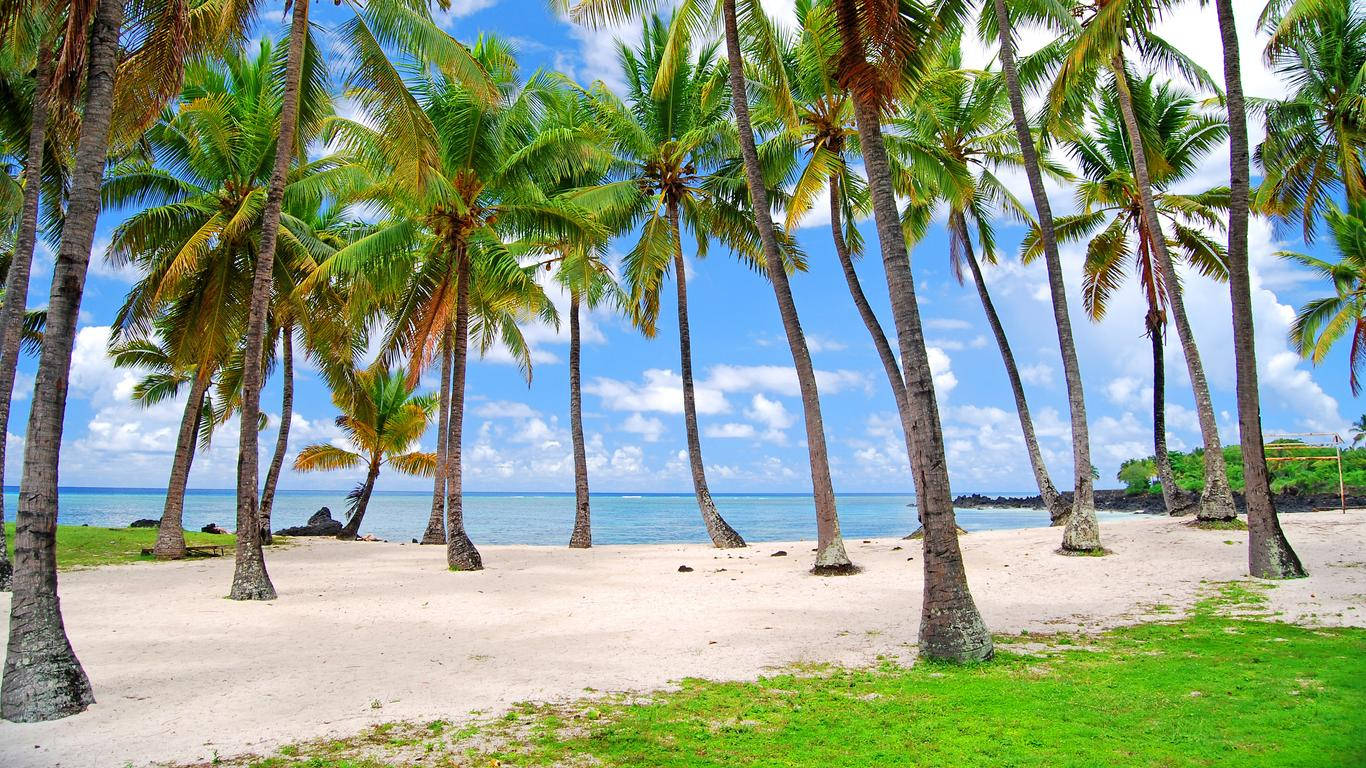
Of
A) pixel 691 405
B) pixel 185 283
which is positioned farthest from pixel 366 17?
pixel 691 405

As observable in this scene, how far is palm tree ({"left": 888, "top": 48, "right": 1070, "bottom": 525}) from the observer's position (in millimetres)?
16844

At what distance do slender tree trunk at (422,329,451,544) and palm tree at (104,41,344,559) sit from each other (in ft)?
13.0

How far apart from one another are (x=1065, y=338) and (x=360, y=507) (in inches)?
835

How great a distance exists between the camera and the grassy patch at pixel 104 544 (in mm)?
15460

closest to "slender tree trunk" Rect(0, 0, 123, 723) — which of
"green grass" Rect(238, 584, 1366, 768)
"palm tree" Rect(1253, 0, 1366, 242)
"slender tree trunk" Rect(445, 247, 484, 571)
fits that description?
"green grass" Rect(238, 584, 1366, 768)

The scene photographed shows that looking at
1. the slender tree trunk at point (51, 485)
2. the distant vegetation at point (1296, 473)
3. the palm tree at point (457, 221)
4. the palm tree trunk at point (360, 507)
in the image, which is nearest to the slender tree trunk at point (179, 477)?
the palm tree at point (457, 221)

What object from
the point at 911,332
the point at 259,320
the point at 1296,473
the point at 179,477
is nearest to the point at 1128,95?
the point at 911,332

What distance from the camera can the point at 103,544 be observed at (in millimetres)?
18516

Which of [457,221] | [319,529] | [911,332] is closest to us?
[911,332]

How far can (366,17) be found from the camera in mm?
12664

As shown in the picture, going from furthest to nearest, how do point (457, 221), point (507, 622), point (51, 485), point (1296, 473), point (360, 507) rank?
point (1296, 473) → point (360, 507) → point (457, 221) → point (507, 622) → point (51, 485)

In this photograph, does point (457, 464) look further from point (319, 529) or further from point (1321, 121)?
point (1321, 121)

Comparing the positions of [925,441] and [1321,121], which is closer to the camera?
[925,441]

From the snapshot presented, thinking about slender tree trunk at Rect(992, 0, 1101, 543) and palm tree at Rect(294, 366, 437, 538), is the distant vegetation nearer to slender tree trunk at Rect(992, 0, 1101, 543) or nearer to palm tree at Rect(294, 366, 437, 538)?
slender tree trunk at Rect(992, 0, 1101, 543)
